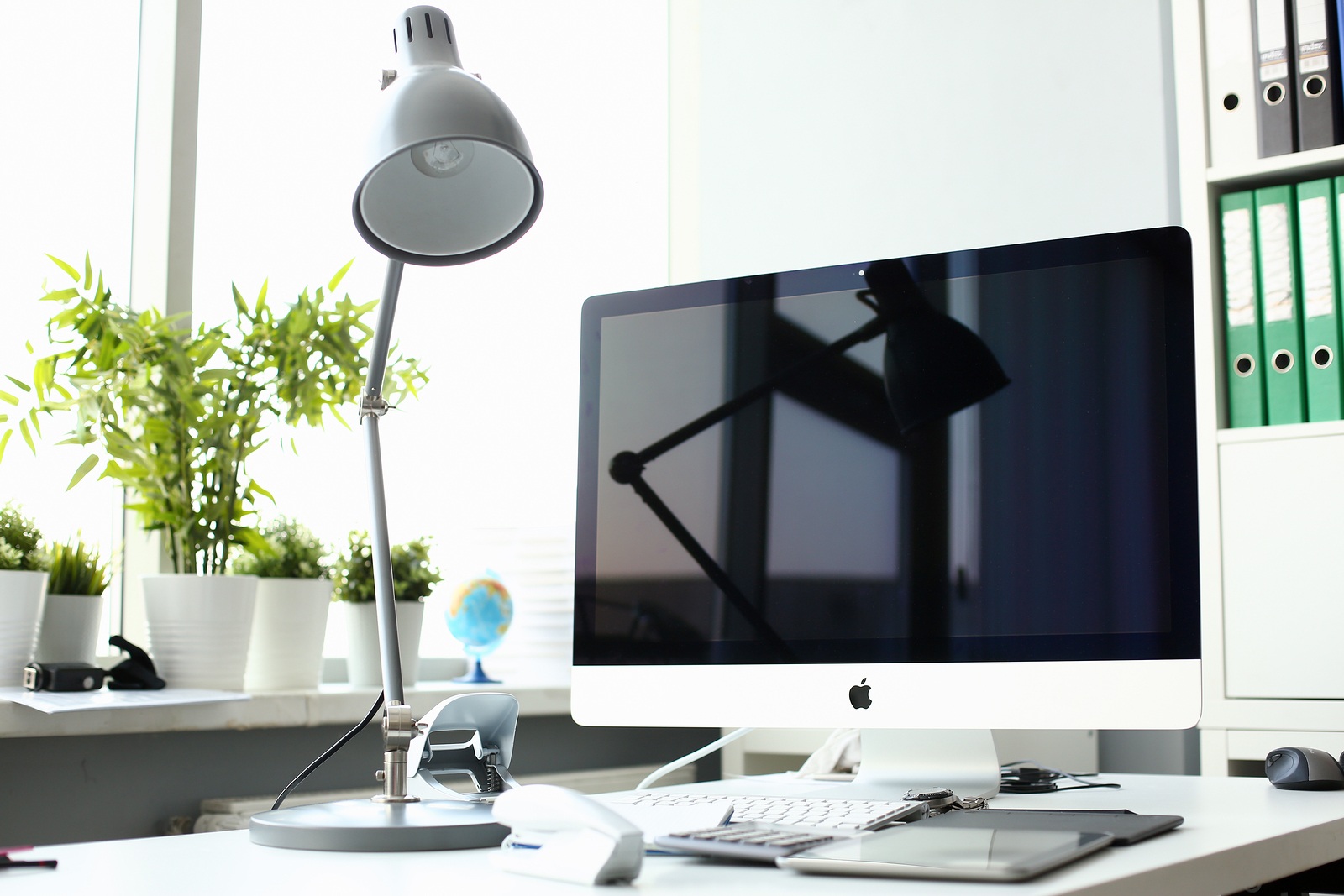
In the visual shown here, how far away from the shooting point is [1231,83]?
63.7 inches

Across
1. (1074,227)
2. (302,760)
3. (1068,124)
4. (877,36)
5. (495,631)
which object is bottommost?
(302,760)

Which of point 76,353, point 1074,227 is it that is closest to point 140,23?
point 76,353

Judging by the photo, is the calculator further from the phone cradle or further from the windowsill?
the windowsill

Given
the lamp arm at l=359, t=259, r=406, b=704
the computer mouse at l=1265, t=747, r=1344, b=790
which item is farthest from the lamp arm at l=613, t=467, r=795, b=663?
the computer mouse at l=1265, t=747, r=1344, b=790

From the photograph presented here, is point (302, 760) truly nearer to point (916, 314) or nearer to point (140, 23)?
point (916, 314)

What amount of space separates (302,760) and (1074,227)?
1.44 m

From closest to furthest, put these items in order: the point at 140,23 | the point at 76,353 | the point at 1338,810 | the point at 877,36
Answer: the point at 1338,810 → the point at 76,353 → the point at 140,23 → the point at 877,36

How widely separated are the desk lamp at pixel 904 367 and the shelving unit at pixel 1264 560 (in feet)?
2.20

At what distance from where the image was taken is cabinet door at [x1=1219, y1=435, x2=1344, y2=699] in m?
1.47

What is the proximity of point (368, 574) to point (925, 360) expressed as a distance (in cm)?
98

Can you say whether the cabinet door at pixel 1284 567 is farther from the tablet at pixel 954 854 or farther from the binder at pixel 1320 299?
the tablet at pixel 954 854

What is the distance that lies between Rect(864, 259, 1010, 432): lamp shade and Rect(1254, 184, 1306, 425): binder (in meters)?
0.70

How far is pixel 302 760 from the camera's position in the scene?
159cm

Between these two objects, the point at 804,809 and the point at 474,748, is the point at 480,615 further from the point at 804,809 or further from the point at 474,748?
the point at 804,809
